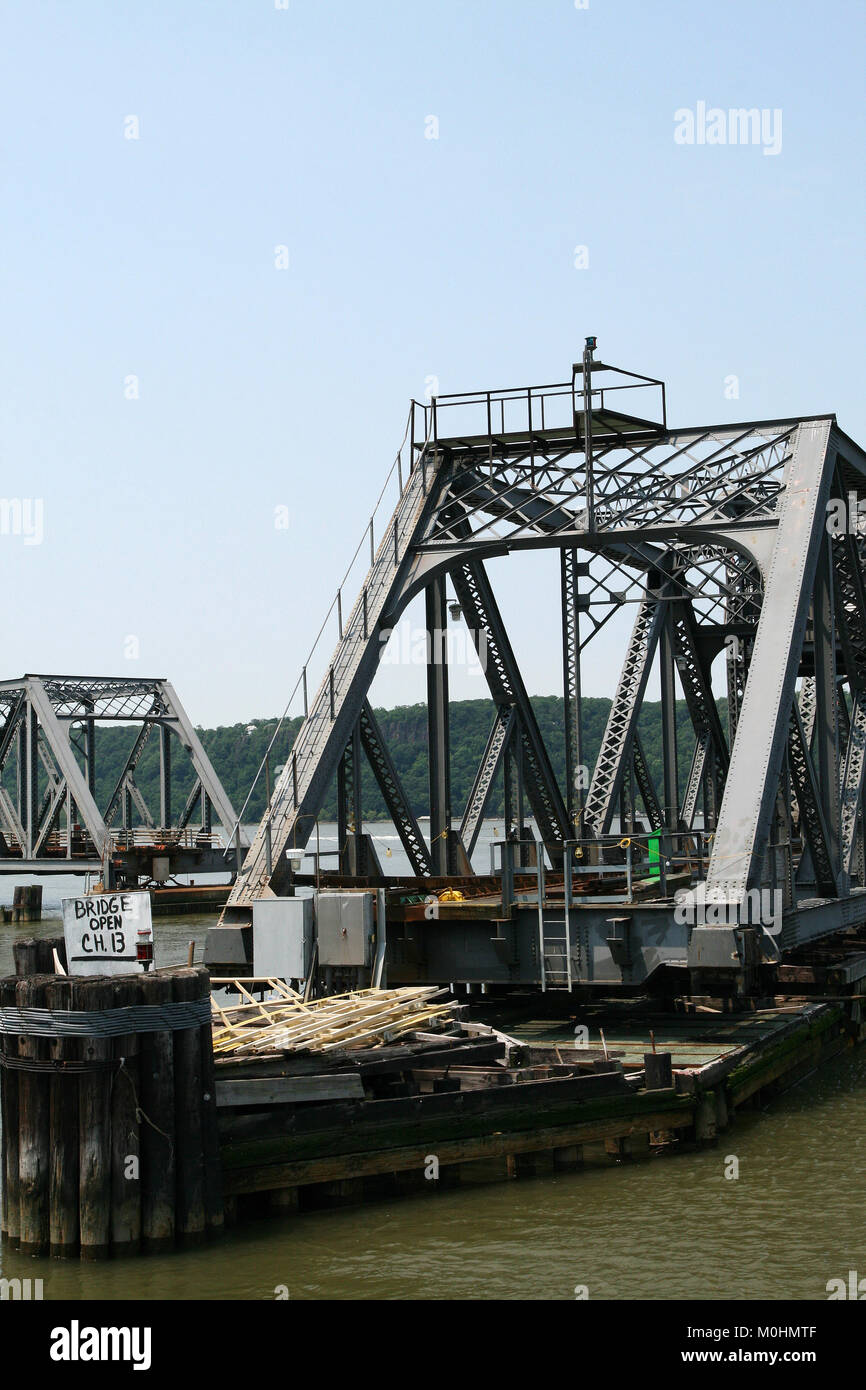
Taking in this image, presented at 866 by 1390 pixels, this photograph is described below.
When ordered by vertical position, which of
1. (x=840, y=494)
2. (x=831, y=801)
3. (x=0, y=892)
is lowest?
(x=0, y=892)

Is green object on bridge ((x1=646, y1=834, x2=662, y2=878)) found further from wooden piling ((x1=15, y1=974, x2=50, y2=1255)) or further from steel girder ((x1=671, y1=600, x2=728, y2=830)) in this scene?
wooden piling ((x1=15, y1=974, x2=50, y2=1255))

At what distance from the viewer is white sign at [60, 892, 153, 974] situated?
14.9 metres

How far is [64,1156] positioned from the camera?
13.6m

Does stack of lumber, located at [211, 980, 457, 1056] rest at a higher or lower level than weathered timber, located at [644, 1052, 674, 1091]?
higher

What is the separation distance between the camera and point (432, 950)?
2147 cm

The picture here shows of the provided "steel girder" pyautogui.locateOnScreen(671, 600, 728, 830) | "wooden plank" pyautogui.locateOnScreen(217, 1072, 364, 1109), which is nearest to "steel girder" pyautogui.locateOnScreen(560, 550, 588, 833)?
"steel girder" pyautogui.locateOnScreen(671, 600, 728, 830)

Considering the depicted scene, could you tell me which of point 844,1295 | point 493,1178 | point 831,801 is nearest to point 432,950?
point 493,1178

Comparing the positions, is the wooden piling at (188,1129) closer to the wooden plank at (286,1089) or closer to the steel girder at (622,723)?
the wooden plank at (286,1089)

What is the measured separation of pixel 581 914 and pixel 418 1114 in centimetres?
523

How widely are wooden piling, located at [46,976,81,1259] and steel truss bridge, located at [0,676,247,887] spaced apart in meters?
48.2

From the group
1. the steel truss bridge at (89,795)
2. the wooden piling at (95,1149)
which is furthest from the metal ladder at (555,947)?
the steel truss bridge at (89,795)

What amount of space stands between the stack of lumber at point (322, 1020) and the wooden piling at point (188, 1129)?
143cm

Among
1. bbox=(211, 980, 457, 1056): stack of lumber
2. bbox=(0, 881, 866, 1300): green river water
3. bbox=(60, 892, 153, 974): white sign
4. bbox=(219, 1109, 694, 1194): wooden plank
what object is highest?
bbox=(60, 892, 153, 974): white sign
